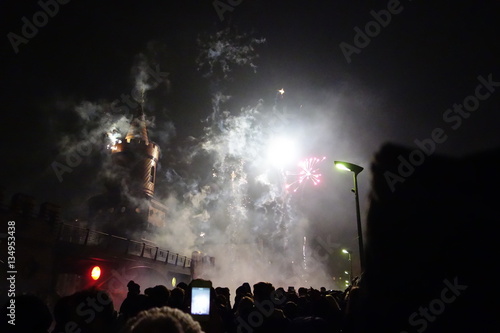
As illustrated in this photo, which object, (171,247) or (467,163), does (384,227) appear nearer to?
(467,163)

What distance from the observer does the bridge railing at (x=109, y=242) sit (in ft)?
73.7

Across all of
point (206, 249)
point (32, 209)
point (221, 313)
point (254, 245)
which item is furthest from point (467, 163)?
point (254, 245)

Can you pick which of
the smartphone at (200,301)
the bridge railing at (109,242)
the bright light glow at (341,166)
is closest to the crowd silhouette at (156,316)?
the smartphone at (200,301)

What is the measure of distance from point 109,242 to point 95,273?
3.08m

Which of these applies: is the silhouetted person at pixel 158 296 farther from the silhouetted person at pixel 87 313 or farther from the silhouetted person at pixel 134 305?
the silhouetted person at pixel 87 313

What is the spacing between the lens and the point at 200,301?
20.2 feet

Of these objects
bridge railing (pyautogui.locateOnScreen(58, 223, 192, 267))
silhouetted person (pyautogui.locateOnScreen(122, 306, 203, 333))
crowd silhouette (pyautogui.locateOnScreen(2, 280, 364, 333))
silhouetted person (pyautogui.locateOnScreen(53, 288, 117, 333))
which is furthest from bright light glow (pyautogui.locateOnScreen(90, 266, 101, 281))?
silhouetted person (pyautogui.locateOnScreen(122, 306, 203, 333))

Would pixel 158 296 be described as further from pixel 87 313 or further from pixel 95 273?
pixel 95 273

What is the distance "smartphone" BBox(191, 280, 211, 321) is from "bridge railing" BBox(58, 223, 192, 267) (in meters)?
19.5

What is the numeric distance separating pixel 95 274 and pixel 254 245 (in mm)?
41726

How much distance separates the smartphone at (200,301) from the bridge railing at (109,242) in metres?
19.5

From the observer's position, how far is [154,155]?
45438 mm

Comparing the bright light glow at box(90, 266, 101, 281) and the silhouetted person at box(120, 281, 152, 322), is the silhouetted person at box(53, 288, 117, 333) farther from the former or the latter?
the bright light glow at box(90, 266, 101, 281)

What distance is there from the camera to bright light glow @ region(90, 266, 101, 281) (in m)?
23.2
